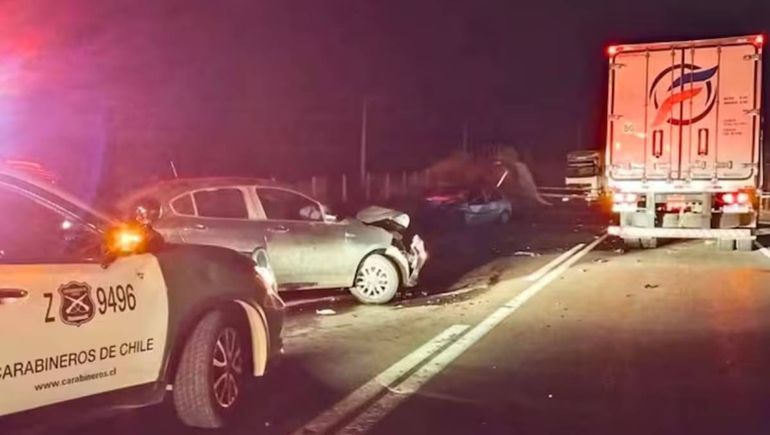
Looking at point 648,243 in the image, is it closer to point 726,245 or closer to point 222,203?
point 726,245

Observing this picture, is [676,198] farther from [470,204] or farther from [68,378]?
[68,378]

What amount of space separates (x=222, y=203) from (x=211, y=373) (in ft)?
18.0

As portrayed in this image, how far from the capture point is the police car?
16.4ft

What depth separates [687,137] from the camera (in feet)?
62.8

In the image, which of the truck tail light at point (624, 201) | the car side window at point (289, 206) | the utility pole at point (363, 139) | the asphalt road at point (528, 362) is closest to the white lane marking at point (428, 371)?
the asphalt road at point (528, 362)

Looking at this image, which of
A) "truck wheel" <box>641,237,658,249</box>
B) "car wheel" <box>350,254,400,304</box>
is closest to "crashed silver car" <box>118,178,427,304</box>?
"car wheel" <box>350,254,400,304</box>

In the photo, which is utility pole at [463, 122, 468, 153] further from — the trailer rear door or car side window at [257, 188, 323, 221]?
car side window at [257, 188, 323, 221]

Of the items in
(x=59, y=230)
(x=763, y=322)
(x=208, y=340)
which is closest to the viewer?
(x=59, y=230)

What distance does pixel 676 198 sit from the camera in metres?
19.8

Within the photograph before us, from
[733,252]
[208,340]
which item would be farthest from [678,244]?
[208,340]

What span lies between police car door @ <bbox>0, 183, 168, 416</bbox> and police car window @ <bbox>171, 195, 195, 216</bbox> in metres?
5.31

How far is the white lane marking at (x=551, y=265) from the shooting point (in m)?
16.2

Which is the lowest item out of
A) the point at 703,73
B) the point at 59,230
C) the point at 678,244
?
the point at 678,244

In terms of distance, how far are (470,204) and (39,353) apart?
83.0ft
